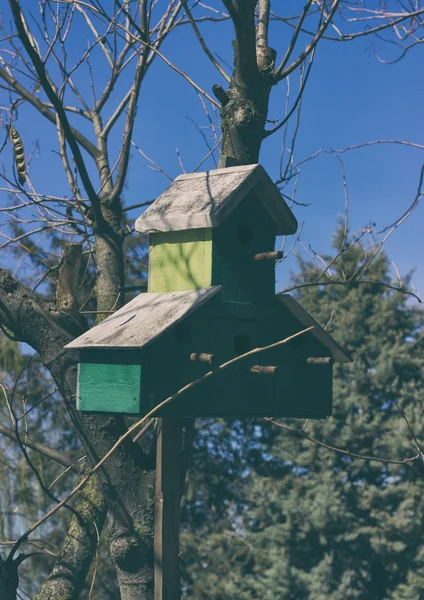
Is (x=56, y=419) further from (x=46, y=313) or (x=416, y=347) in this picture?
(x=46, y=313)

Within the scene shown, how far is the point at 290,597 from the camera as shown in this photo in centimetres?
1593

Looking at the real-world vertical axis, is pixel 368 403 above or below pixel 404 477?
above

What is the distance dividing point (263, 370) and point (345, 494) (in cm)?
1352

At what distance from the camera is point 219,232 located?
3264 millimetres

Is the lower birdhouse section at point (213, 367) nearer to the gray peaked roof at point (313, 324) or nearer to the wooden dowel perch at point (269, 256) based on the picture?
the gray peaked roof at point (313, 324)

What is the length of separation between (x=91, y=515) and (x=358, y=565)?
41.3 feet

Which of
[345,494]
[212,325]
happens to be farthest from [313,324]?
[345,494]

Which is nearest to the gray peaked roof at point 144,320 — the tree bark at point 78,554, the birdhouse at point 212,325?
the birdhouse at point 212,325

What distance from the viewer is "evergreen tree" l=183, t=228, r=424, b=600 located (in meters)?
15.6

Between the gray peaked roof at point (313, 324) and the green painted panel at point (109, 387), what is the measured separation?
2.66ft

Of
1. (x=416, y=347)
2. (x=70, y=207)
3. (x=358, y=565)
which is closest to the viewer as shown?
(x=70, y=207)

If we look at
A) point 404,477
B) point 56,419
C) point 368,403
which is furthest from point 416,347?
point 56,419

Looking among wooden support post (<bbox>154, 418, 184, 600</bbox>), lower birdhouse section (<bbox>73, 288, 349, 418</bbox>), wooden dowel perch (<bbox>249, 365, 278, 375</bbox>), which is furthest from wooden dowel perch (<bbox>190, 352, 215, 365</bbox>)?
wooden support post (<bbox>154, 418, 184, 600</bbox>)

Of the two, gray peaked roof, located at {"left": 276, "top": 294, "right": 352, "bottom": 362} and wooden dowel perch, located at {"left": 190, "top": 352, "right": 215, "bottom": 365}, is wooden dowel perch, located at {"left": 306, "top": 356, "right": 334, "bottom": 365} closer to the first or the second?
gray peaked roof, located at {"left": 276, "top": 294, "right": 352, "bottom": 362}
